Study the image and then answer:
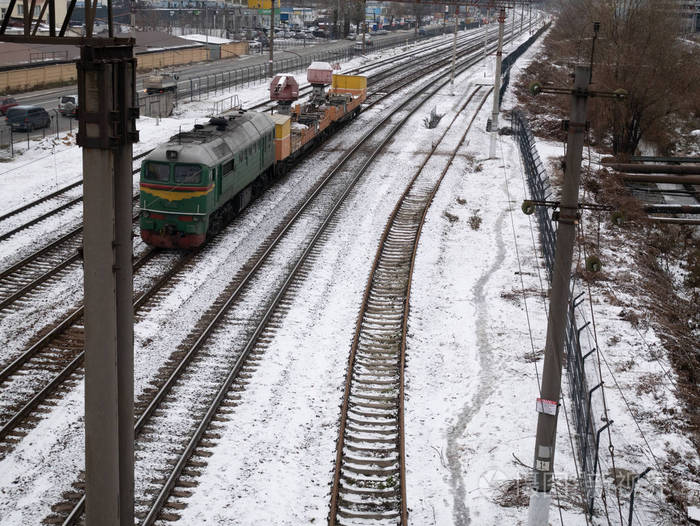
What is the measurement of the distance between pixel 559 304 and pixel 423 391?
17.5ft

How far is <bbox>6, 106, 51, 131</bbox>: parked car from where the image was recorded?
36406 mm

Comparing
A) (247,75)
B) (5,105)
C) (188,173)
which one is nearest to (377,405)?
(188,173)

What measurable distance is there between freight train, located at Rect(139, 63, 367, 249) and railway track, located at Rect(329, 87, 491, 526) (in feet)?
14.9

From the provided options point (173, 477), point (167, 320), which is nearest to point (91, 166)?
point (173, 477)

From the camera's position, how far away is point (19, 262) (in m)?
19.5

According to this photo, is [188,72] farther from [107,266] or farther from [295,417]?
[107,266]

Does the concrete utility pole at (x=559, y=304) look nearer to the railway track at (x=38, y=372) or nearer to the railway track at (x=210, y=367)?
the railway track at (x=210, y=367)

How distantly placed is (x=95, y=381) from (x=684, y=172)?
31570 mm

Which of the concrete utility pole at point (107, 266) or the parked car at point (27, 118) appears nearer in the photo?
the concrete utility pole at point (107, 266)

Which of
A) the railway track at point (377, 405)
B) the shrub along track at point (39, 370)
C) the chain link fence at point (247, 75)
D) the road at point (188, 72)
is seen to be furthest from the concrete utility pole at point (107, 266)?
the chain link fence at point (247, 75)

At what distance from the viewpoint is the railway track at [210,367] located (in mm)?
11391

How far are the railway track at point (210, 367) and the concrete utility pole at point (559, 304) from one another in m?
4.84

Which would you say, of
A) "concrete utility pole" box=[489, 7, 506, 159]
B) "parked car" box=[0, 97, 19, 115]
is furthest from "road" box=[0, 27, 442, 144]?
"concrete utility pole" box=[489, 7, 506, 159]

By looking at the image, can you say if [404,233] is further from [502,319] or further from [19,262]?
[19,262]
